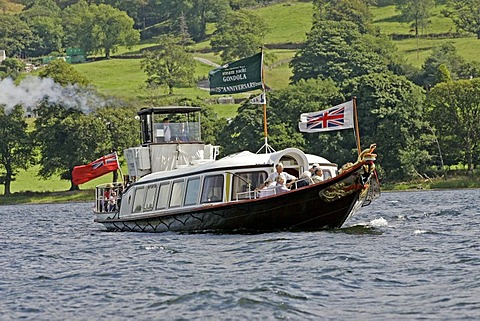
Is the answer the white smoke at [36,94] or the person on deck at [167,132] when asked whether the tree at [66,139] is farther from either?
the person on deck at [167,132]

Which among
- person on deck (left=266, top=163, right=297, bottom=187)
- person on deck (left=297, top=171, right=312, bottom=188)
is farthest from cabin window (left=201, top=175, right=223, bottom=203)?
person on deck (left=297, top=171, right=312, bottom=188)

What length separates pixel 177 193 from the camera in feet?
162

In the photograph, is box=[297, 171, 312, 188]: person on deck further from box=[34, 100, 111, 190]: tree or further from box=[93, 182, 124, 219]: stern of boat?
box=[34, 100, 111, 190]: tree

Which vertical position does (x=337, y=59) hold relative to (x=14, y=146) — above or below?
above

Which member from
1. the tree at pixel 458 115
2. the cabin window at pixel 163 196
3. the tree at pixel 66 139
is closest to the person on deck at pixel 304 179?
the cabin window at pixel 163 196

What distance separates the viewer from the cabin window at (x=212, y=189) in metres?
46.2

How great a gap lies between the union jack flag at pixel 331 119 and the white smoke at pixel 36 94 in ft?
113

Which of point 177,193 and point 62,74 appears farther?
point 62,74

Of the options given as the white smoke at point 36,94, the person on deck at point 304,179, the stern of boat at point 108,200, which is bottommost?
the stern of boat at point 108,200

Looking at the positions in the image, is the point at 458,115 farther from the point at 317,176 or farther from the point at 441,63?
the point at 317,176

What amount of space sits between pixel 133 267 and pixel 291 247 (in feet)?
18.3

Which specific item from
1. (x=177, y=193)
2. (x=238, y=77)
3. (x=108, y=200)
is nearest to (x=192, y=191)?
(x=177, y=193)

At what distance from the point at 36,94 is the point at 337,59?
340ft

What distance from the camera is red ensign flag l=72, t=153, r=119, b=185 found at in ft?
196
